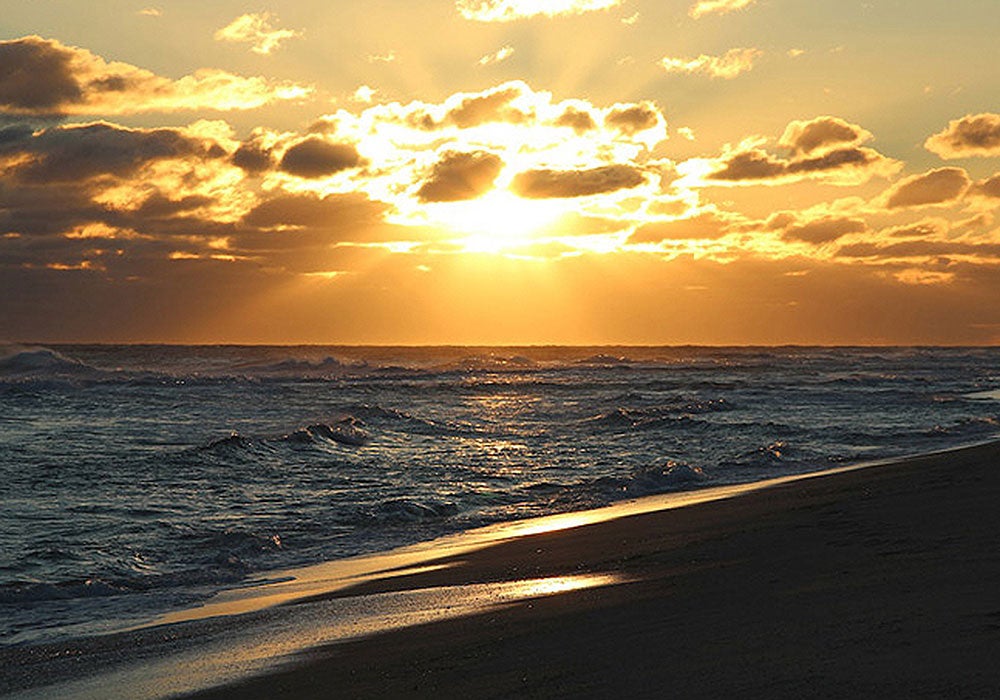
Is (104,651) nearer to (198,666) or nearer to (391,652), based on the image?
(198,666)

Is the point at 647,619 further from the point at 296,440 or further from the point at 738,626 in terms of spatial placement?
the point at 296,440

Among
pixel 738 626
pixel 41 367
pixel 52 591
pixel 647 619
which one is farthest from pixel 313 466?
pixel 41 367

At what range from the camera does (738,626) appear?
21.7 feet

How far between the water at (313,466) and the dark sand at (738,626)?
3.66 m

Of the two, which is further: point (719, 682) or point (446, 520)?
point (446, 520)

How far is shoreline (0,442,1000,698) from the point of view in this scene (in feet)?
18.7

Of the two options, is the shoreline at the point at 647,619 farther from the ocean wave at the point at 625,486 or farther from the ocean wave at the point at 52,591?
the ocean wave at the point at 625,486

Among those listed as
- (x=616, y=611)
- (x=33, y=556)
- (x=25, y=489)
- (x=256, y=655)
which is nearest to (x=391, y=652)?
(x=256, y=655)

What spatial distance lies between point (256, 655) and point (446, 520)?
9.54m

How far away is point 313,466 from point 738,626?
62.9 feet

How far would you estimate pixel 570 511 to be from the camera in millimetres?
18344

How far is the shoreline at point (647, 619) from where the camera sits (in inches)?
225

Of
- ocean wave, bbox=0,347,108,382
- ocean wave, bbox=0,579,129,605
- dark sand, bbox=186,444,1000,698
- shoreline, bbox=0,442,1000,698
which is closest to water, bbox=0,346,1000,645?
ocean wave, bbox=0,579,129,605

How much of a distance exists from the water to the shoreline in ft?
8.29
